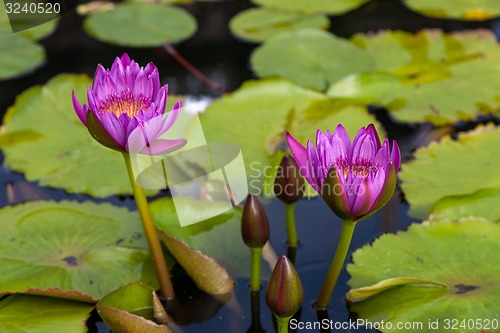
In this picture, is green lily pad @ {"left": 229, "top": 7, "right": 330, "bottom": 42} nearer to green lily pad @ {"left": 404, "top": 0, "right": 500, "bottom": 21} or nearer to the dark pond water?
the dark pond water

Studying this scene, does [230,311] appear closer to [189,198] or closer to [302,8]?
[189,198]

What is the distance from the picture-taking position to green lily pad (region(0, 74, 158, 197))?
2174mm

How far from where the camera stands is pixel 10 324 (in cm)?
162

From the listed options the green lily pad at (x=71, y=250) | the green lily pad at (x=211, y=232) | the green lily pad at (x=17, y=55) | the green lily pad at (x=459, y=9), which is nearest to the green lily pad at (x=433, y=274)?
the green lily pad at (x=211, y=232)

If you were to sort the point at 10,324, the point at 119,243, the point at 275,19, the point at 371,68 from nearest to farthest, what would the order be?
the point at 10,324
the point at 119,243
the point at 371,68
the point at 275,19

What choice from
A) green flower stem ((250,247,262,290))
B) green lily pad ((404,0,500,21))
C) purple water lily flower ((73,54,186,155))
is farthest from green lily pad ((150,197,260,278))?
green lily pad ((404,0,500,21))

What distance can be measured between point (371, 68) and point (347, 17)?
2.06ft

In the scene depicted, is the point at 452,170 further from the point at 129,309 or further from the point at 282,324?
the point at 129,309

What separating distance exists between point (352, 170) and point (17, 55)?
1.99m

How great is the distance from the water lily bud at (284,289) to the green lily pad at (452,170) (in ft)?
2.29

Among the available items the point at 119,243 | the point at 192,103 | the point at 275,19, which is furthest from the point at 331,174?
the point at 275,19

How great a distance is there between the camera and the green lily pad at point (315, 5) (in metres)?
3.24

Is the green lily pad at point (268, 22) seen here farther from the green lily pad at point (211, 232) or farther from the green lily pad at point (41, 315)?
the green lily pad at point (41, 315)

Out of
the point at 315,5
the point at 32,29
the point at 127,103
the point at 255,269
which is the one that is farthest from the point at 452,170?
the point at 32,29
